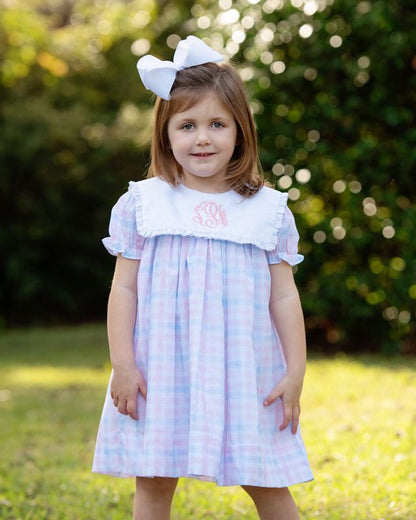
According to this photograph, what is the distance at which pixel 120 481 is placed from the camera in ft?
→ 12.8

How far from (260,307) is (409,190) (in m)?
5.16

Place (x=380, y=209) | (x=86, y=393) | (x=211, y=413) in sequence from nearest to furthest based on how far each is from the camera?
(x=211, y=413), (x=86, y=393), (x=380, y=209)

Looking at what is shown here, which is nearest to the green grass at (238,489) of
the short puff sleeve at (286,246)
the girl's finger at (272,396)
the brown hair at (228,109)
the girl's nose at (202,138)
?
the girl's finger at (272,396)

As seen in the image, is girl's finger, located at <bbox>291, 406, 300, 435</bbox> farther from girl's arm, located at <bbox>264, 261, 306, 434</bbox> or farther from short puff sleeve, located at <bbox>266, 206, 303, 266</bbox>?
short puff sleeve, located at <bbox>266, 206, 303, 266</bbox>

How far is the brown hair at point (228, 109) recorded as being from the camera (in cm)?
254

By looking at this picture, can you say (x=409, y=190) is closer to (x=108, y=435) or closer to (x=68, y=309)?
(x=108, y=435)

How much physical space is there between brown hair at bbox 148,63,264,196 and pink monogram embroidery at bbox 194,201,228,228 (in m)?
0.11

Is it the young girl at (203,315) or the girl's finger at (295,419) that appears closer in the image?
the young girl at (203,315)

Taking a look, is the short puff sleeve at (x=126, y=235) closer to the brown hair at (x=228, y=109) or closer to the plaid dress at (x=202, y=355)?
the plaid dress at (x=202, y=355)

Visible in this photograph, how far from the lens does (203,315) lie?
2.45 meters

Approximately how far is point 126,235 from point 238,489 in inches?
62.5

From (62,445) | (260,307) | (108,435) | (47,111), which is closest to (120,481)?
(62,445)

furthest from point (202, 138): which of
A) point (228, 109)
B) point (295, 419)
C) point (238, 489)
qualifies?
point (238, 489)

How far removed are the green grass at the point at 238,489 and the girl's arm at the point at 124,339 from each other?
1029 millimetres
